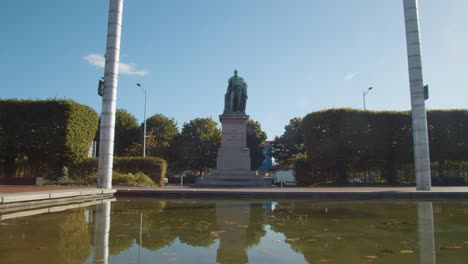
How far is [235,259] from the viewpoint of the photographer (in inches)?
134

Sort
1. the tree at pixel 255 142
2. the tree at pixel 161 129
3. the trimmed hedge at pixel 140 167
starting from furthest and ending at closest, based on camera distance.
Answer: the tree at pixel 161 129 → the tree at pixel 255 142 → the trimmed hedge at pixel 140 167

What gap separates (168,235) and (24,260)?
5.82ft

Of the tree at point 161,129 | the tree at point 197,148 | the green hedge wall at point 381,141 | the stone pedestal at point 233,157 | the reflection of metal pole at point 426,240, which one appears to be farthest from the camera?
the tree at point 161,129

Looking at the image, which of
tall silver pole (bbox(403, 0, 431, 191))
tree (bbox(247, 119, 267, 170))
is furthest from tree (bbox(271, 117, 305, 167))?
Result: tall silver pole (bbox(403, 0, 431, 191))

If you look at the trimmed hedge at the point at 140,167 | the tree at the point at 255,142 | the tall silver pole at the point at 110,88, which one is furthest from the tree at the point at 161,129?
the tall silver pole at the point at 110,88

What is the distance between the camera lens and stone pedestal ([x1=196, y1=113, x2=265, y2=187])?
74.2 ft

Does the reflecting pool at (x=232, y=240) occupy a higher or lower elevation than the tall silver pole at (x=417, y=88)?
lower

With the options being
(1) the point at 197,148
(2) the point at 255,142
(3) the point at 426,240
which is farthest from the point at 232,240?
(2) the point at 255,142

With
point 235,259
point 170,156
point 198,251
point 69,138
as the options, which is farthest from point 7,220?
point 170,156

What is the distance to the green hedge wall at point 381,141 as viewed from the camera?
25453mm

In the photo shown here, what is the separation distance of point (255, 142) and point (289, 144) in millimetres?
6359

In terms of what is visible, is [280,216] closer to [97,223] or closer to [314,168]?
[97,223]

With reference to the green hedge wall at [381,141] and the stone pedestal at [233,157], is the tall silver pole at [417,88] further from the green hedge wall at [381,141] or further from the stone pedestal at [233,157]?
the green hedge wall at [381,141]

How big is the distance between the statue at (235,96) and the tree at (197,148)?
84.4ft
